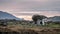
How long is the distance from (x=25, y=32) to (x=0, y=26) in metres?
1.99

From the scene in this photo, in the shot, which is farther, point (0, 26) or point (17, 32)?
point (0, 26)

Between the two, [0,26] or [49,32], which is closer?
[49,32]

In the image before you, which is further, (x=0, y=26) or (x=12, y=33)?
(x=0, y=26)

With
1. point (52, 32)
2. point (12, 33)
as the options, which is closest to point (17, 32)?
point (12, 33)

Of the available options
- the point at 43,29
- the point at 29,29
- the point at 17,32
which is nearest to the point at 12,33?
the point at 17,32

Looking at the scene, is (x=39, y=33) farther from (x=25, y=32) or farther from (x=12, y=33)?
(x=12, y=33)

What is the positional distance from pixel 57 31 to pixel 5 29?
340 cm

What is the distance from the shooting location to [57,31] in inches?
520

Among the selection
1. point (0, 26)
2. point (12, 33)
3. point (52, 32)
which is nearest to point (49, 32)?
point (52, 32)

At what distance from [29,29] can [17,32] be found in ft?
2.78

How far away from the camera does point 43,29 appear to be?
1351cm

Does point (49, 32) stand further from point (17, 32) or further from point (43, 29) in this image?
point (17, 32)

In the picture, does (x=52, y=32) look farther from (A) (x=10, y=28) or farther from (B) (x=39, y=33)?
(A) (x=10, y=28)

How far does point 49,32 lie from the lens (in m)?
13.1
